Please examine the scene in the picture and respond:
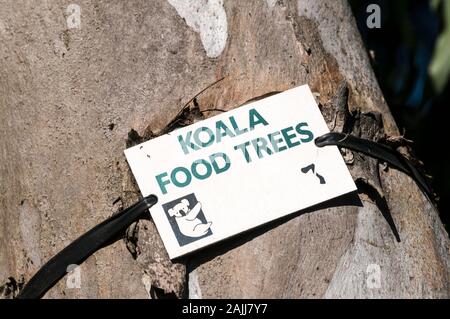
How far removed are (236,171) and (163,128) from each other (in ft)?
0.34

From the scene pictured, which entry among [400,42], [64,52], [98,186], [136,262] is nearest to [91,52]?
[64,52]

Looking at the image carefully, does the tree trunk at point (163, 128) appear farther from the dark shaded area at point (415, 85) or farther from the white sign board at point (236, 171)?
the dark shaded area at point (415, 85)

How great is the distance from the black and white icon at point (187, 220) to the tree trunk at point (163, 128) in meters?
0.03

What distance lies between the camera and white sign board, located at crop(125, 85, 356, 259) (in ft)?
3.27

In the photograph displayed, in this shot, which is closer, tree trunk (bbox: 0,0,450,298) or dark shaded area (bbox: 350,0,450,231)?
tree trunk (bbox: 0,0,450,298)

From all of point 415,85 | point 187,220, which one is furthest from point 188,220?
point 415,85

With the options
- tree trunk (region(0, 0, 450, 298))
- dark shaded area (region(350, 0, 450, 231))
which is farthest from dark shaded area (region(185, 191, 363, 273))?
dark shaded area (region(350, 0, 450, 231))

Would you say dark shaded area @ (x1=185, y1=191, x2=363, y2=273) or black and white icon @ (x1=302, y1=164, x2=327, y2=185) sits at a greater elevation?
black and white icon @ (x1=302, y1=164, x2=327, y2=185)

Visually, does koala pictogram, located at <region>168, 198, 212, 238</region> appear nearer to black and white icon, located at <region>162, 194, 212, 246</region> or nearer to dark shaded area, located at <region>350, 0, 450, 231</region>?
black and white icon, located at <region>162, 194, 212, 246</region>

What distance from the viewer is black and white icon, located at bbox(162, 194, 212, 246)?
994 millimetres

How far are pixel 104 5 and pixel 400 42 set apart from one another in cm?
195

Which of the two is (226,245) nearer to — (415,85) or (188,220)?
(188,220)

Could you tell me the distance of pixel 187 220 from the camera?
100cm

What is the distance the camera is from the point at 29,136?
1.11 meters
